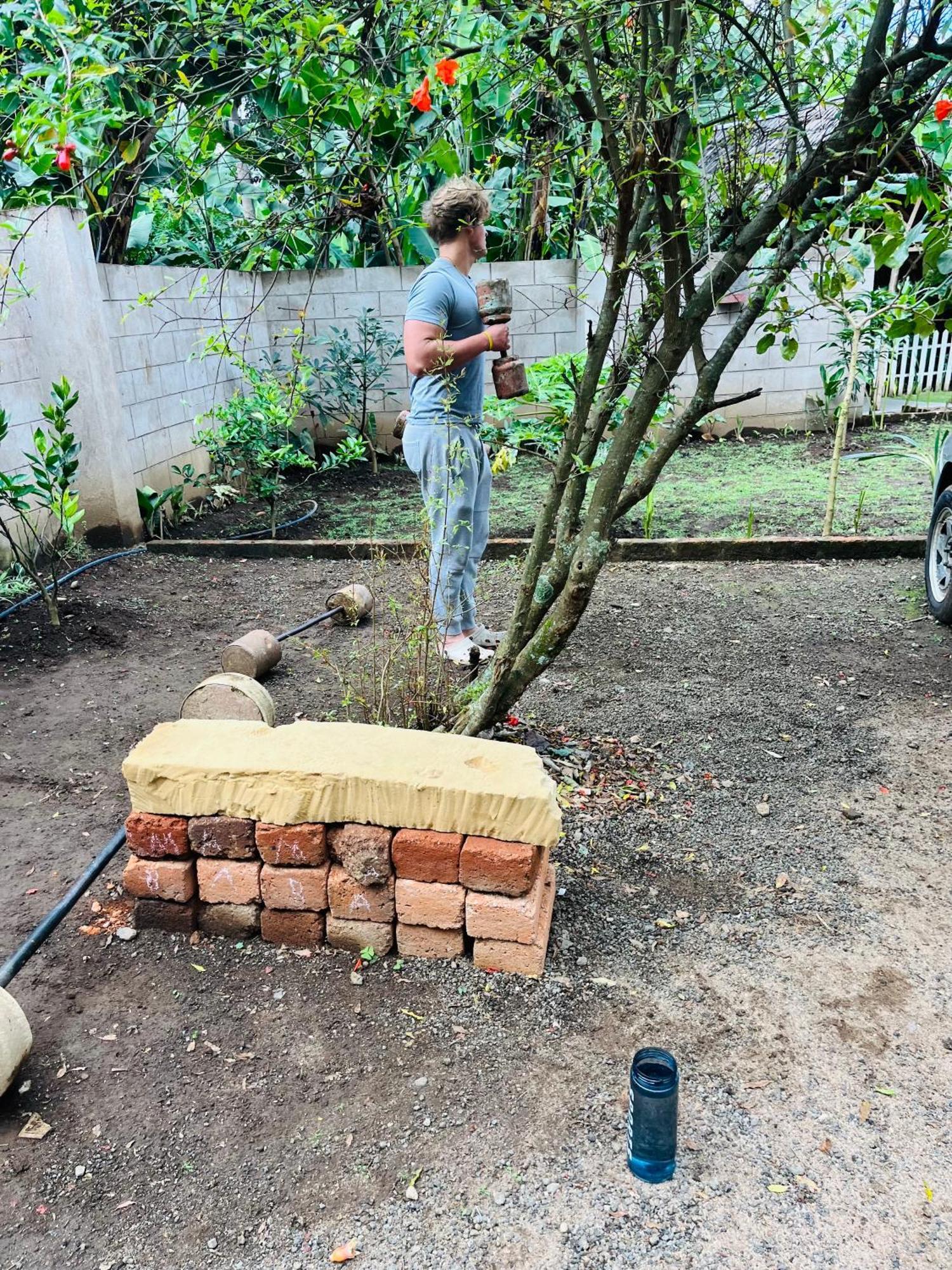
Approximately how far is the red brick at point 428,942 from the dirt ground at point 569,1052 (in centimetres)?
5

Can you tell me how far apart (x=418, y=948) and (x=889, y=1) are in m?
2.72

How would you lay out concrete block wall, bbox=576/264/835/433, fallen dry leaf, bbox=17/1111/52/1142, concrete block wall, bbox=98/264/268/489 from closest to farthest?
fallen dry leaf, bbox=17/1111/52/1142, concrete block wall, bbox=98/264/268/489, concrete block wall, bbox=576/264/835/433

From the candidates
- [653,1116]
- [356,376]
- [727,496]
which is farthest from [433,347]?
[356,376]

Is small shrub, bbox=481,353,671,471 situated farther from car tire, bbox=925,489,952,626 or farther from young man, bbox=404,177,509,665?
young man, bbox=404,177,509,665

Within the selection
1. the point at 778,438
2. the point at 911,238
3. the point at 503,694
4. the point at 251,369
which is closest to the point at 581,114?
the point at 911,238

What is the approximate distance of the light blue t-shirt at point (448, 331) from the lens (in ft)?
12.4

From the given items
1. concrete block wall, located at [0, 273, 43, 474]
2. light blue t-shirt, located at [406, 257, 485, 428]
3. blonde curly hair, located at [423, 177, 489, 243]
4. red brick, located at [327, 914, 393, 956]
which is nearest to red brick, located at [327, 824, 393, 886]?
red brick, located at [327, 914, 393, 956]

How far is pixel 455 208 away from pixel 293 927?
2.76 metres

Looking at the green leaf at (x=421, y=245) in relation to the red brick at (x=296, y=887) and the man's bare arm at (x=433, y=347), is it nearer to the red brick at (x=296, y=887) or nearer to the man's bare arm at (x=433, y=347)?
the man's bare arm at (x=433, y=347)

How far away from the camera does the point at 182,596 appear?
5801mm

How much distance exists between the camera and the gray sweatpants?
380 centimetres

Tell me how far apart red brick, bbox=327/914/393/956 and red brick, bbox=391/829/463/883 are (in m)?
0.22

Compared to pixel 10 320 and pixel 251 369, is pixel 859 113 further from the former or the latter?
pixel 10 320

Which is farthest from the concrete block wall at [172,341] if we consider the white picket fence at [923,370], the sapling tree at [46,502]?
the white picket fence at [923,370]
